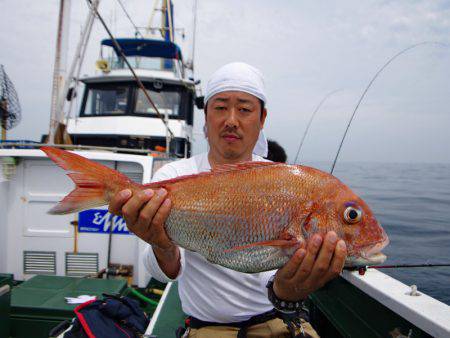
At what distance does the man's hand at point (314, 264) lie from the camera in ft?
5.65

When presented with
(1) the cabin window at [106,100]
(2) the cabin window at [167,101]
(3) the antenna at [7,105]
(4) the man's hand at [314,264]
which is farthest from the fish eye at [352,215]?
(1) the cabin window at [106,100]

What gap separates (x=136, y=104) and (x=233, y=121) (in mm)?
9249

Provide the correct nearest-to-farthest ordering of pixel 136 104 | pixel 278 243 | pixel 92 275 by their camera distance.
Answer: pixel 278 243 < pixel 92 275 < pixel 136 104

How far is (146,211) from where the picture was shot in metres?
1.87

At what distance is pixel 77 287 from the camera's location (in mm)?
4152

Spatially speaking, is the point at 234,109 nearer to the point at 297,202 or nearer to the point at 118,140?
the point at 297,202

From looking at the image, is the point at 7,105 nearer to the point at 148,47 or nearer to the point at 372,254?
the point at 148,47

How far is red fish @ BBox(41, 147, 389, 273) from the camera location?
5.80 feet

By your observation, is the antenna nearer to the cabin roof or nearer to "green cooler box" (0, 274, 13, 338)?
"green cooler box" (0, 274, 13, 338)

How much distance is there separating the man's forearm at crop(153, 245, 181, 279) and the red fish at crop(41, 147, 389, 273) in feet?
0.96

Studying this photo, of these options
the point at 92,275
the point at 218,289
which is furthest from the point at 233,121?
the point at 92,275

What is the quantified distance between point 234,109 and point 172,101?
9.41 m

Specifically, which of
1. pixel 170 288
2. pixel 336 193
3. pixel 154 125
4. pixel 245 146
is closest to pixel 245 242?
pixel 336 193

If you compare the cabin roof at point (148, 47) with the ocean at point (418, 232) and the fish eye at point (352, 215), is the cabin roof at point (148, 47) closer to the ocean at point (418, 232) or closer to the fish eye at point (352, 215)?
the ocean at point (418, 232)
